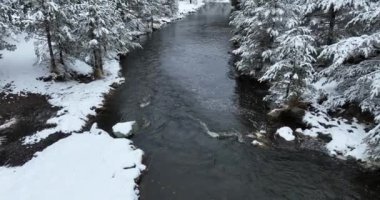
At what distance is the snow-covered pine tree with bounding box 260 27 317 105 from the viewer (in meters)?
19.6

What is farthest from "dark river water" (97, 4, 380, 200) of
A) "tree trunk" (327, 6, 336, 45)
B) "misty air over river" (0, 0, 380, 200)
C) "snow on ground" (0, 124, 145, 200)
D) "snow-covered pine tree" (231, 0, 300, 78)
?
"tree trunk" (327, 6, 336, 45)

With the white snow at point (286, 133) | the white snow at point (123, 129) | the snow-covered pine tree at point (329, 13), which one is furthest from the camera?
the snow-covered pine tree at point (329, 13)

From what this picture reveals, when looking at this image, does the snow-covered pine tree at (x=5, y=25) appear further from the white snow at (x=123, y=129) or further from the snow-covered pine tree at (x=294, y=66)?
the snow-covered pine tree at (x=294, y=66)

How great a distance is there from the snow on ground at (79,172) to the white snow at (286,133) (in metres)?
7.75

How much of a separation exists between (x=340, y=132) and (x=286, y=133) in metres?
2.77

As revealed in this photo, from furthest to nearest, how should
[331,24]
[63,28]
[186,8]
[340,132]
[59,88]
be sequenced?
[186,8] → [63,28] → [59,88] → [331,24] → [340,132]

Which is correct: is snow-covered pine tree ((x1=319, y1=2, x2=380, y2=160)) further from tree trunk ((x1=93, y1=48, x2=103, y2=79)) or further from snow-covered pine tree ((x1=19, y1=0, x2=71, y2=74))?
snow-covered pine tree ((x1=19, y1=0, x2=71, y2=74))

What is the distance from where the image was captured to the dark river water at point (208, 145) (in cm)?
1460

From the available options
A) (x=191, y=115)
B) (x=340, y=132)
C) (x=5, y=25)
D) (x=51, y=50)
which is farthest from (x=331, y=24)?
(x=5, y=25)

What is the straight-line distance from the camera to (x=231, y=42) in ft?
140

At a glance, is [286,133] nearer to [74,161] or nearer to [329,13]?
[329,13]

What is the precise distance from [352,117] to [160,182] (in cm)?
Result: 1156

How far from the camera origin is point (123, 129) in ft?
63.4

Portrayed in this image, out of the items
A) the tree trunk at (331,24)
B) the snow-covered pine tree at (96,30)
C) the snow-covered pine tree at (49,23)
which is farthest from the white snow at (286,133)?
the snow-covered pine tree at (49,23)
